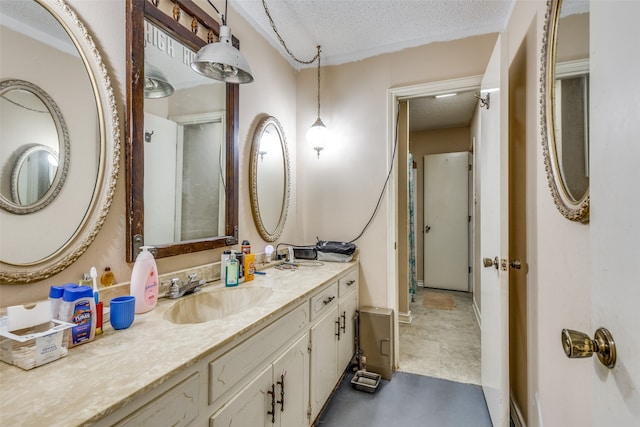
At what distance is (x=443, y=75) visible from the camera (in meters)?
2.26

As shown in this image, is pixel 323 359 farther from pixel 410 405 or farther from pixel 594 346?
pixel 594 346

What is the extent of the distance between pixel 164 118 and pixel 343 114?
1.51m

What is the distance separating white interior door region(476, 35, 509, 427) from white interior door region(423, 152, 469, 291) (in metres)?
2.83

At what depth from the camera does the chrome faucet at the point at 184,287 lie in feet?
4.48

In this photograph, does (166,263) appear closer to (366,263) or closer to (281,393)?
(281,393)

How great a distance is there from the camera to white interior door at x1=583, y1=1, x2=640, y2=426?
0.46 meters

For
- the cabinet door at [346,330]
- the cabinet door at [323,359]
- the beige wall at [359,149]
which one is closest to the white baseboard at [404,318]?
the beige wall at [359,149]

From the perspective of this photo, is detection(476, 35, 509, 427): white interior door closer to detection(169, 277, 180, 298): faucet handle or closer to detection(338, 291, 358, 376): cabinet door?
detection(338, 291, 358, 376): cabinet door

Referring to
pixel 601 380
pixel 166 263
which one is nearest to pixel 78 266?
pixel 166 263

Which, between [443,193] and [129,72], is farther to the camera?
[443,193]

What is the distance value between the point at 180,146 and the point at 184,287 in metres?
0.69

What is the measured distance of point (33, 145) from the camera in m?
0.95

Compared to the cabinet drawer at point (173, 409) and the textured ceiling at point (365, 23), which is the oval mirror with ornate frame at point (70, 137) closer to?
the cabinet drawer at point (173, 409)

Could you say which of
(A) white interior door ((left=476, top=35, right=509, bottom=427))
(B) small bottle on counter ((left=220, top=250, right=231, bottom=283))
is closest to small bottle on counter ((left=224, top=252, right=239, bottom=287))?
(B) small bottle on counter ((left=220, top=250, right=231, bottom=283))
